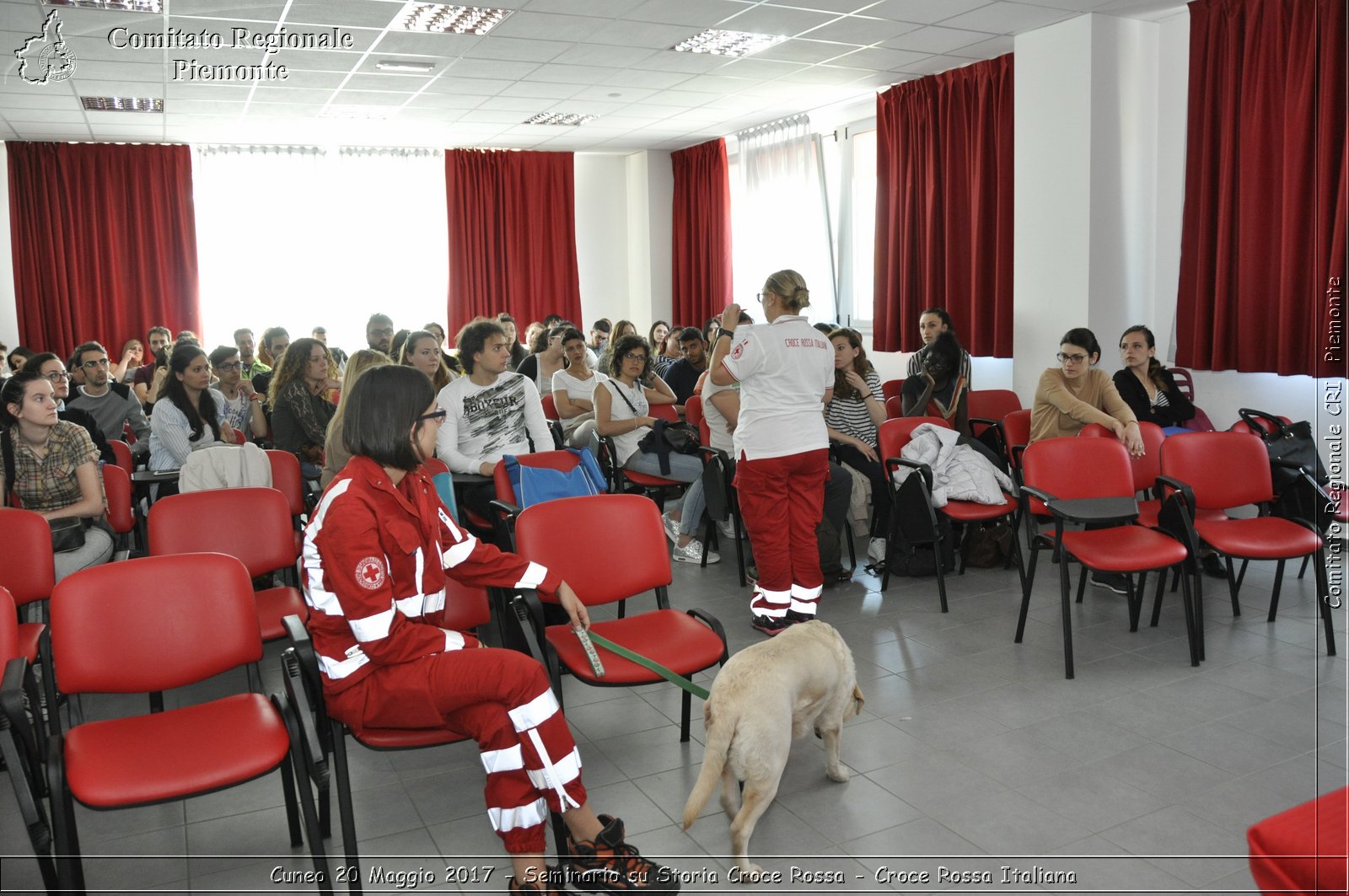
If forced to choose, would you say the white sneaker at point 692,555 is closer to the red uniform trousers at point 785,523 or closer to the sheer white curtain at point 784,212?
the red uniform trousers at point 785,523

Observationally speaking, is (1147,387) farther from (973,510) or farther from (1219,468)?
(973,510)

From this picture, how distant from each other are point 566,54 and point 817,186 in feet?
11.1

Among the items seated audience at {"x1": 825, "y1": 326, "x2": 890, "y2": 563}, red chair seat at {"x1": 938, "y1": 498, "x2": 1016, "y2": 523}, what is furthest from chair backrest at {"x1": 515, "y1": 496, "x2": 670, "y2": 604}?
seated audience at {"x1": 825, "y1": 326, "x2": 890, "y2": 563}

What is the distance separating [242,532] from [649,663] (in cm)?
157

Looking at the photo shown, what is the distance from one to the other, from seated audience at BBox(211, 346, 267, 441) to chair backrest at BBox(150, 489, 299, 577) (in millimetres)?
2343

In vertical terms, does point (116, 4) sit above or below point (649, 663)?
above

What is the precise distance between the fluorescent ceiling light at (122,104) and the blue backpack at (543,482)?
232 inches

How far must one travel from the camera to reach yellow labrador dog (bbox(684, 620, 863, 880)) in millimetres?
2477

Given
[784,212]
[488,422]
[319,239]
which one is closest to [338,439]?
[488,422]

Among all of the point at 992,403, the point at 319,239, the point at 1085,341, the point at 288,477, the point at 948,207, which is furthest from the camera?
the point at 319,239

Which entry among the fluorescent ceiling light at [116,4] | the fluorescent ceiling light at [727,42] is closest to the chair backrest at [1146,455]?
the fluorescent ceiling light at [727,42]

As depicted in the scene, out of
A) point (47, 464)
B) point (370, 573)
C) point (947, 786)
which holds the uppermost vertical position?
point (47, 464)

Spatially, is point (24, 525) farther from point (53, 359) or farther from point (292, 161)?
point (292, 161)

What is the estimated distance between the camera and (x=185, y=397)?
17.0 ft
